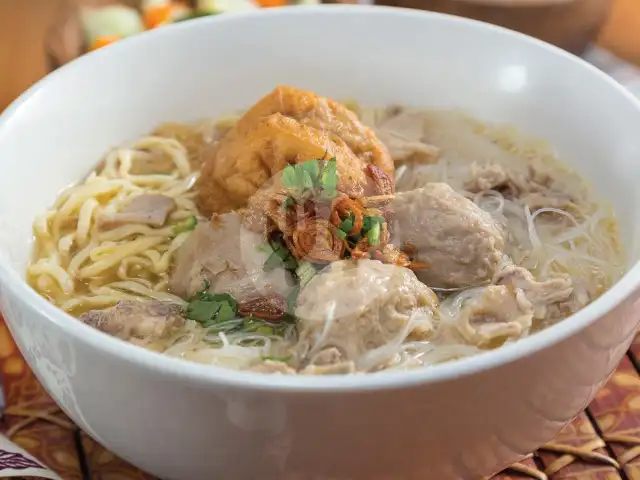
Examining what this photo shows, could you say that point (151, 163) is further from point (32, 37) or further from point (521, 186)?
point (32, 37)

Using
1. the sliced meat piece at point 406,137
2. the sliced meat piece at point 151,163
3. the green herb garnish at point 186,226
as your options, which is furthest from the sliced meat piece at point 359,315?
the sliced meat piece at point 151,163

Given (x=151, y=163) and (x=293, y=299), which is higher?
(x=293, y=299)

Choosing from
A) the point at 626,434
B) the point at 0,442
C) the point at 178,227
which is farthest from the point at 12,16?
the point at 626,434

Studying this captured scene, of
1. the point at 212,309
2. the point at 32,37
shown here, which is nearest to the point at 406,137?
the point at 212,309

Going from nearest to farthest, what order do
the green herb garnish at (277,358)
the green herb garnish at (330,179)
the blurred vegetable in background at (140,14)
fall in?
the green herb garnish at (277,358), the green herb garnish at (330,179), the blurred vegetable in background at (140,14)

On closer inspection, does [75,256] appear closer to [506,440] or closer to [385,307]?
[385,307]

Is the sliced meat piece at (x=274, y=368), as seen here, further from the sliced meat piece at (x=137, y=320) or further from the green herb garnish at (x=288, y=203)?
the green herb garnish at (x=288, y=203)
